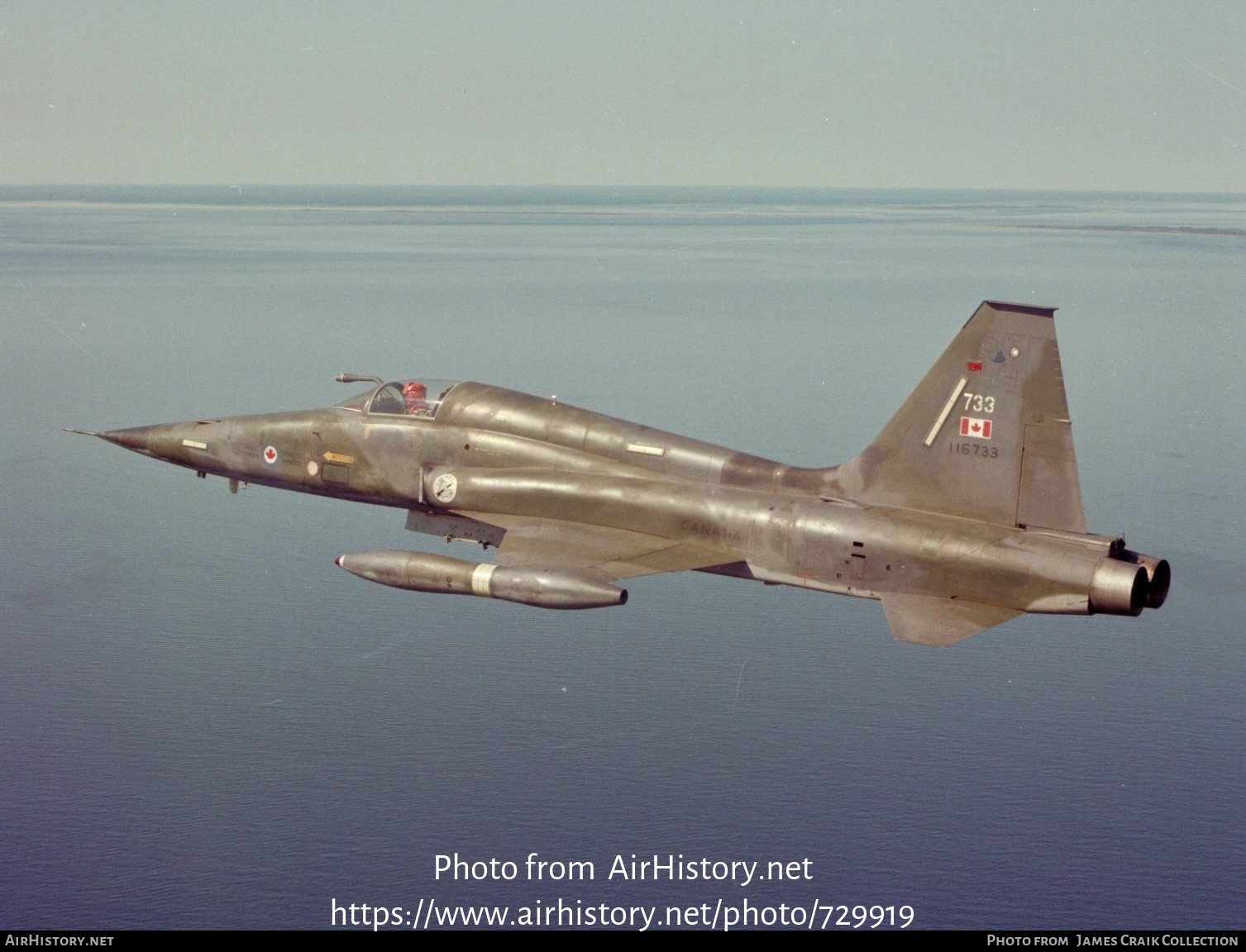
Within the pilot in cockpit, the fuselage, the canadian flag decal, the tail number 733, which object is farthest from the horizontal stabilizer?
the pilot in cockpit

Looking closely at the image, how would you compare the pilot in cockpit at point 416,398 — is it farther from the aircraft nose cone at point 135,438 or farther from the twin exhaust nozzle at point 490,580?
the aircraft nose cone at point 135,438

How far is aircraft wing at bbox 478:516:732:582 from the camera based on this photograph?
2853 cm

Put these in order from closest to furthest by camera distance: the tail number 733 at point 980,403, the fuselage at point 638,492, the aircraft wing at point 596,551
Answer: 1. the fuselage at point 638,492
2. the tail number 733 at point 980,403
3. the aircraft wing at point 596,551

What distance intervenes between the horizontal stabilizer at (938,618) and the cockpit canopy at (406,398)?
1202cm

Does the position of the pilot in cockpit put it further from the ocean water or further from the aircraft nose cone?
the ocean water

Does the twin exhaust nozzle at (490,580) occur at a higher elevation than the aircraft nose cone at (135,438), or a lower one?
lower

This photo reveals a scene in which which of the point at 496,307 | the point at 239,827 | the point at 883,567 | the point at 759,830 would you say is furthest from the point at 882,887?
the point at 496,307

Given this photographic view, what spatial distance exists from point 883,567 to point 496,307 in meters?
110

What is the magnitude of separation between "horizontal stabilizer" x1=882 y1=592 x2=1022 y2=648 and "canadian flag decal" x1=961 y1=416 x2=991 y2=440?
3.32 meters

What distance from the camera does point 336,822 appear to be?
63.2m

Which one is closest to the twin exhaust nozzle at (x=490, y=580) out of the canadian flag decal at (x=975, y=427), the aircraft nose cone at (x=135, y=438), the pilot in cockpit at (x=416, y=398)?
the pilot in cockpit at (x=416, y=398)

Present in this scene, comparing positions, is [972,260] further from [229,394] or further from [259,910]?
[259,910]

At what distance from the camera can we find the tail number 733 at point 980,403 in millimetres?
27172

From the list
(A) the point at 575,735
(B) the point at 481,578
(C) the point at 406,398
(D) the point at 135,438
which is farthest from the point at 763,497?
(A) the point at 575,735
